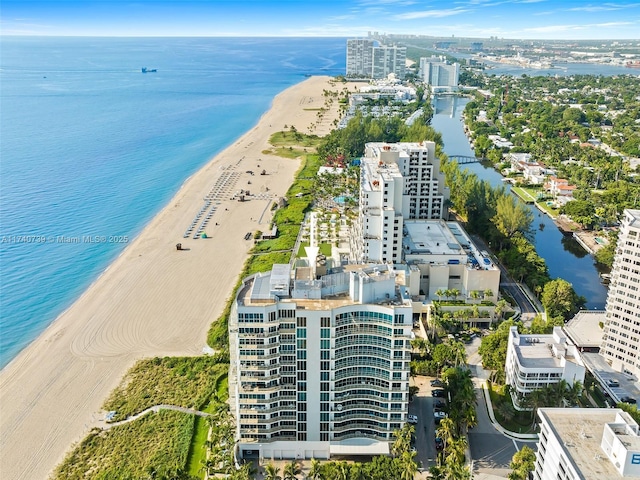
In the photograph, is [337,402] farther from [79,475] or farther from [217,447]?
[79,475]

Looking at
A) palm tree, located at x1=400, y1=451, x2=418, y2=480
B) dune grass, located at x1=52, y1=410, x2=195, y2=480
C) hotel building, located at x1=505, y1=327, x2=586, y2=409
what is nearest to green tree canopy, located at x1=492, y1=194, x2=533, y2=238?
hotel building, located at x1=505, y1=327, x2=586, y2=409

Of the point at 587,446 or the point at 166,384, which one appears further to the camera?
the point at 166,384

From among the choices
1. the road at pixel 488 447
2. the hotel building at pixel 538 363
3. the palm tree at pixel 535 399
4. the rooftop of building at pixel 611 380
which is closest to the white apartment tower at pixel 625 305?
the rooftop of building at pixel 611 380

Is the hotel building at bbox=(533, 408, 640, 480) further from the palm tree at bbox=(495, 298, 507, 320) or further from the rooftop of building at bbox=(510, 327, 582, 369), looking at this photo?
the palm tree at bbox=(495, 298, 507, 320)

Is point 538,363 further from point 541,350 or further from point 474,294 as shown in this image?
point 474,294

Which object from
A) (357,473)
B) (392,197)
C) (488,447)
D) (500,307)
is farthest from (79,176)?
(488,447)

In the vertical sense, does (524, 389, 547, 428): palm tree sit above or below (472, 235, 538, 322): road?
above

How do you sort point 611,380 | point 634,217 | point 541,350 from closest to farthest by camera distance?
1. point 541,350
2. point 634,217
3. point 611,380
